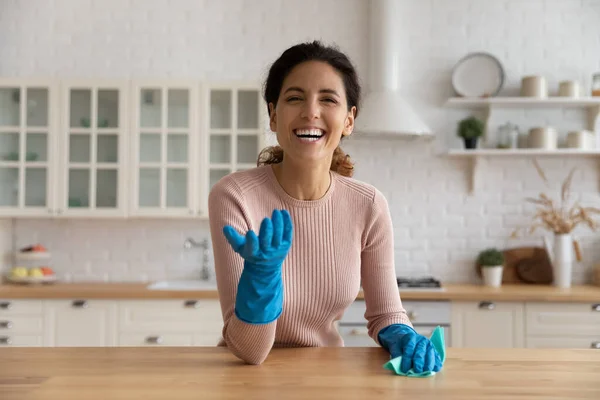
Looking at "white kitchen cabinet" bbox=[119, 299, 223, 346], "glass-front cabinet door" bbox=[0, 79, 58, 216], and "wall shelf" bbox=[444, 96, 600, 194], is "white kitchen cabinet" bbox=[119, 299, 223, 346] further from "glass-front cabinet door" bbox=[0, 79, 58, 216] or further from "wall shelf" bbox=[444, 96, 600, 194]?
"wall shelf" bbox=[444, 96, 600, 194]

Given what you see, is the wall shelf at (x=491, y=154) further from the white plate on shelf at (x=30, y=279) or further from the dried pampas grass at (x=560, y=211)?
the white plate on shelf at (x=30, y=279)

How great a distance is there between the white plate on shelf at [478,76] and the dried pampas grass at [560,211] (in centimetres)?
54

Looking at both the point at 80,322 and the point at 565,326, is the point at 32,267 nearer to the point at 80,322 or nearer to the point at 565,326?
the point at 80,322

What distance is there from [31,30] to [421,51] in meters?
2.42

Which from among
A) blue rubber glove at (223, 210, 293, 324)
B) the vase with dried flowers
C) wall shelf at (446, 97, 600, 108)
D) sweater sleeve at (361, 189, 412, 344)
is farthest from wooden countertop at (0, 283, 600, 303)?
blue rubber glove at (223, 210, 293, 324)

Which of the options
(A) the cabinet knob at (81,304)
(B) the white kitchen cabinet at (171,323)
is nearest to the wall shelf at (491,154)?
(B) the white kitchen cabinet at (171,323)

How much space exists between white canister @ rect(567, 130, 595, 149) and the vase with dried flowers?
0.25 metres

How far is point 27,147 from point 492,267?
2761mm

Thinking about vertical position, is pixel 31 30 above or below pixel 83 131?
above

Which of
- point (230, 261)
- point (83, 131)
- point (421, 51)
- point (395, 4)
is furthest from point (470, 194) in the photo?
point (230, 261)

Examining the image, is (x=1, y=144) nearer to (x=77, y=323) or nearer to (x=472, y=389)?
(x=77, y=323)

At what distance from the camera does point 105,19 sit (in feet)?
13.0

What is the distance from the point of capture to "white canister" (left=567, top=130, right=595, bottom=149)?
12.1 ft

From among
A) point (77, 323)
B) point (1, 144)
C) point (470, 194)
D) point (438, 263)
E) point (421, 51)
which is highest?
point (421, 51)
